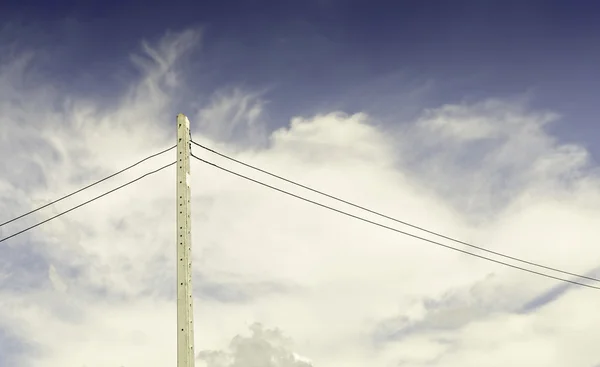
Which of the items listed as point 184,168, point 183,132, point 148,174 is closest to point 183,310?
point 184,168

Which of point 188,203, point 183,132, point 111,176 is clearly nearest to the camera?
point 188,203

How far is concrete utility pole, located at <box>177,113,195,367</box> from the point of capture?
14727 millimetres

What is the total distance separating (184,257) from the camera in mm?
15555

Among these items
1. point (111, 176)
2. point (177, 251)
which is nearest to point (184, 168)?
point (177, 251)

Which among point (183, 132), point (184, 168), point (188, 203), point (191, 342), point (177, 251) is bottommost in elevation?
point (191, 342)

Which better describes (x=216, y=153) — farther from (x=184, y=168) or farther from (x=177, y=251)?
(x=177, y=251)

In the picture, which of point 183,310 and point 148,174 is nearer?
point 183,310

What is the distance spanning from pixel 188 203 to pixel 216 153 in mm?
3945

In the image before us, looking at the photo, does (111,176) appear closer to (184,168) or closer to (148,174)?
(148,174)

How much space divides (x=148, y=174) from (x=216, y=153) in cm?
272

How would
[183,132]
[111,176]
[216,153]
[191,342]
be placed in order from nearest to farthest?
[191,342] → [183,132] → [216,153] → [111,176]

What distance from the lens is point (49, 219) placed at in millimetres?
21391

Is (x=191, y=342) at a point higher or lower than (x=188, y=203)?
lower

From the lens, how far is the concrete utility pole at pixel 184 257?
14.7 m
